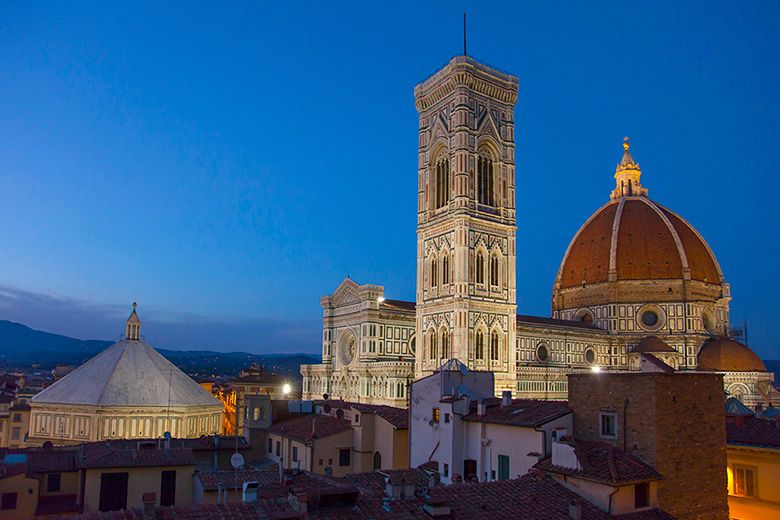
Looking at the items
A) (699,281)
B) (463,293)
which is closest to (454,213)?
(463,293)

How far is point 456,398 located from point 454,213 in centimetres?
4080

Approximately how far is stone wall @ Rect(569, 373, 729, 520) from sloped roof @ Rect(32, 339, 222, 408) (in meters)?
38.7

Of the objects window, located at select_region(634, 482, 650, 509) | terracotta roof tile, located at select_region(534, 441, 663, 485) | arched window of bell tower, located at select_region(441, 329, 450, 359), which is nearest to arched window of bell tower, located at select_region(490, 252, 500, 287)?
arched window of bell tower, located at select_region(441, 329, 450, 359)

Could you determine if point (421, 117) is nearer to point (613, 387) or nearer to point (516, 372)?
point (516, 372)

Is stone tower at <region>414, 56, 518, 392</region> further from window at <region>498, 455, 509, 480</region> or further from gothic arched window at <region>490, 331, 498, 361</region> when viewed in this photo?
window at <region>498, 455, 509, 480</region>

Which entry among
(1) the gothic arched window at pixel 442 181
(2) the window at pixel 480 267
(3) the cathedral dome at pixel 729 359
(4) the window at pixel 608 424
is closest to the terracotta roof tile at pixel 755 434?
(4) the window at pixel 608 424

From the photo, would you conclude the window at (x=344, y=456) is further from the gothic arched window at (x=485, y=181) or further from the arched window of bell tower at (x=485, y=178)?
the gothic arched window at (x=485, y=181)

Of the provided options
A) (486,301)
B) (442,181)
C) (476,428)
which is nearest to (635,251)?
(486,301)

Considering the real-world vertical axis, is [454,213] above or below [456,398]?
above

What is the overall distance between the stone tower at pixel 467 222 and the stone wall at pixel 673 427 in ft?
134

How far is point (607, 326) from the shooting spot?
269ft

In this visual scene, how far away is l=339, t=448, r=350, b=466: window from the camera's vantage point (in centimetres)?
3160

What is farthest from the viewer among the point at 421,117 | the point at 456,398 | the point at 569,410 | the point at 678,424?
the point at 421,117

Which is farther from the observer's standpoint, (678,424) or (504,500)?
(678,424)
